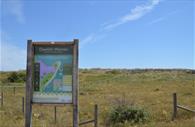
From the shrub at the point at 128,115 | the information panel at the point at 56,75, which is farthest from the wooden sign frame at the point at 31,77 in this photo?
the shrub at the point at 128,115

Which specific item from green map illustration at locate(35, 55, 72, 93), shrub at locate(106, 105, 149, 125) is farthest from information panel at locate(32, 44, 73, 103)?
shrub at locate(106, 105, 149, 125)

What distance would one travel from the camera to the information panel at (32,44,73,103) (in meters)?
8.52

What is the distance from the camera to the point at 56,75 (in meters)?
8.57

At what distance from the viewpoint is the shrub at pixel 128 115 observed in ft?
48.3

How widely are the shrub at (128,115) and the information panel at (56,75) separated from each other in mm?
6566

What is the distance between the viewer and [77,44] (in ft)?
27.7

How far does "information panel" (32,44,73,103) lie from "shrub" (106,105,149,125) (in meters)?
6.57

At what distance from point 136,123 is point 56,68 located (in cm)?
685

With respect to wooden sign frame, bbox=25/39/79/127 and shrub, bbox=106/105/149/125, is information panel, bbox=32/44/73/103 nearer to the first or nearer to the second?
wooden sign frame, bbox=25/39/79/127

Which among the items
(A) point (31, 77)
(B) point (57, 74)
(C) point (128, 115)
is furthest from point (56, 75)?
(C) point (128, 115)

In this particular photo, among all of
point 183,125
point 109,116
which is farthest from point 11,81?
point 183,125

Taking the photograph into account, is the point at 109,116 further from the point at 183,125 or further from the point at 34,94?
the point at 34,94

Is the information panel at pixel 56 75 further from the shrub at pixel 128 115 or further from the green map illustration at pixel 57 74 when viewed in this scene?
the shrub at pixel 128 115

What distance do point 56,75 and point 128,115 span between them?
7.02 metres
